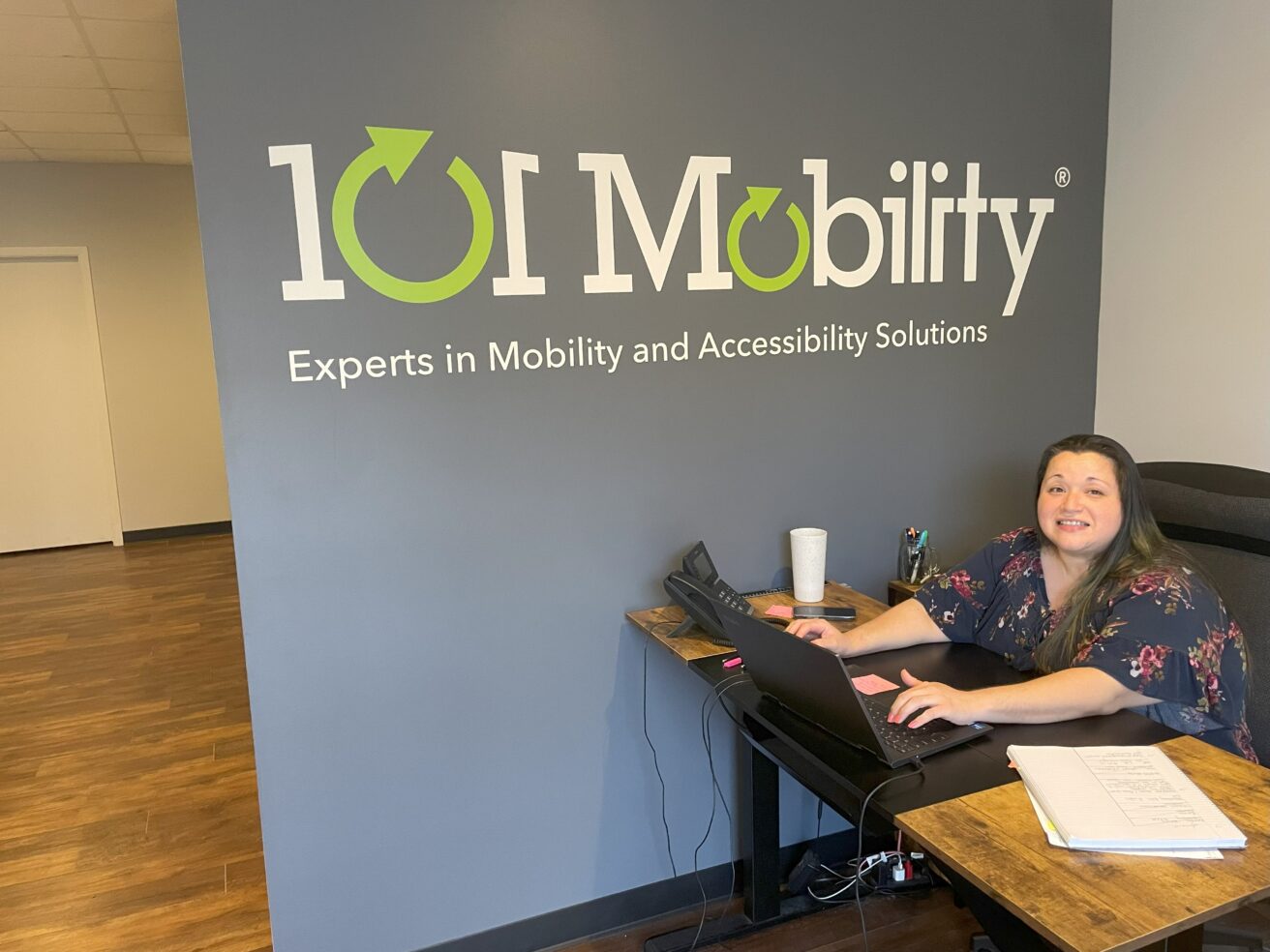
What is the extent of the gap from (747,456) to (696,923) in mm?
1290

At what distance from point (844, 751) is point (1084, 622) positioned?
0.60 m

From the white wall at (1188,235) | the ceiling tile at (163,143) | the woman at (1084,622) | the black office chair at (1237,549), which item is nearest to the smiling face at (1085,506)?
the woman at (1084,622)

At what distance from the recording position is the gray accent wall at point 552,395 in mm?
1970

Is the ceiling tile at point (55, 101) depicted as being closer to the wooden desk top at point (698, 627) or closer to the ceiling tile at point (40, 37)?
the ceiling tile at point (40, 37)

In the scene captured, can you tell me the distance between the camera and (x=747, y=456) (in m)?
2.44

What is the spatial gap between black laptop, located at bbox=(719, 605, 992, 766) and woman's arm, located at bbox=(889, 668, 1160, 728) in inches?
1.0

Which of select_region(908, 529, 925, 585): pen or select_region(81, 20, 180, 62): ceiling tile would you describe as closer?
select_region(908, 529, 925, 585): pen

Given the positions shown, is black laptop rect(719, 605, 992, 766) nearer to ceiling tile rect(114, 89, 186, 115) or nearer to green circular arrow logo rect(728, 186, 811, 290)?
green circular arrow logo rect(728, 186, 811, 290)

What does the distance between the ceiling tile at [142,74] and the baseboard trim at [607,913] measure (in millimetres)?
4168

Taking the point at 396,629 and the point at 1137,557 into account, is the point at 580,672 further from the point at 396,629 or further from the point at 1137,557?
the point at 1137,557

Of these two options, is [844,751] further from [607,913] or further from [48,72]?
[48,72]

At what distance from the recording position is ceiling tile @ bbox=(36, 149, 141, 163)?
20.2 feet

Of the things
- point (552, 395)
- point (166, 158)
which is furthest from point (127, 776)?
point (166, 158)

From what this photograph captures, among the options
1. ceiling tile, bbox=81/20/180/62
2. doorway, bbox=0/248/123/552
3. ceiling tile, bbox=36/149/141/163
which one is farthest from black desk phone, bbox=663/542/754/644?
doorway, bbox=0/248/123/552
